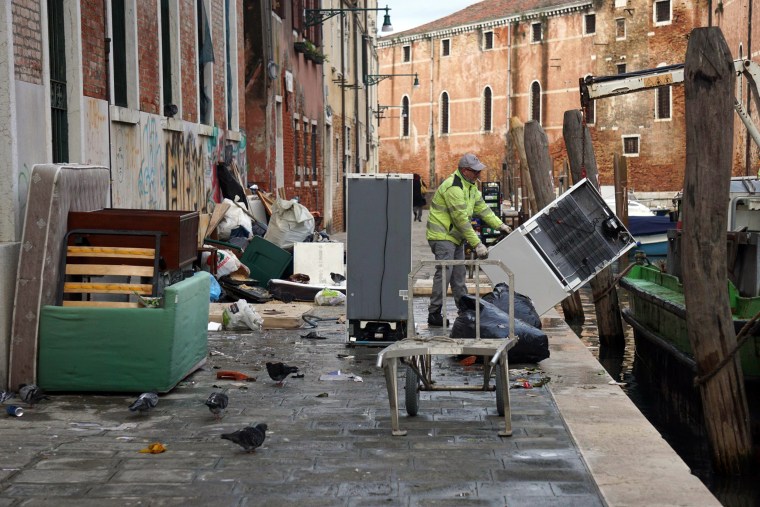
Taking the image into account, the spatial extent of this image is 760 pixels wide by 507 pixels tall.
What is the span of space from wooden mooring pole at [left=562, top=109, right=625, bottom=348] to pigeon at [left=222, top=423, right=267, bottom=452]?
29.4 ft

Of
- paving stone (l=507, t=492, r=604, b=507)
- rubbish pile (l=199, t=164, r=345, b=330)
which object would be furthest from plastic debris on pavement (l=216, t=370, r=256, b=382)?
paving stone (l=507, t=492, r=604, b=507)

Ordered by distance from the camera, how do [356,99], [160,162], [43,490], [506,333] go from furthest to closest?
1. [356,99]
2. [160,162]
3. [506,333]
4. [43,490]

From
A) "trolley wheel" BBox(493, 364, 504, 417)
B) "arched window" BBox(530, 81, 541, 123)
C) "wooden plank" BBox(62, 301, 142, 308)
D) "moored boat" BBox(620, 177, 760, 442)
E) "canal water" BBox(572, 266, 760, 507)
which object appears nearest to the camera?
"trolley wheel" BBox(493, 364, 504, 417)

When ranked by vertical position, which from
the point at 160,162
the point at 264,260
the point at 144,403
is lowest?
the point at 144,403

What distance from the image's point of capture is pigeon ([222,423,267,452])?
5.85 metres

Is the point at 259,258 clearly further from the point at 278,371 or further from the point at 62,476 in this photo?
the point at 62,476

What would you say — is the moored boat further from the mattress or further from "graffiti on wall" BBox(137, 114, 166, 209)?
"graffiti on wall" BBox(137, 114, 166, 209)

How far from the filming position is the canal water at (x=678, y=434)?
8.27 meters

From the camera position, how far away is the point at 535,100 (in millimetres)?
63031

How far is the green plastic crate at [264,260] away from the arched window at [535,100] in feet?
162

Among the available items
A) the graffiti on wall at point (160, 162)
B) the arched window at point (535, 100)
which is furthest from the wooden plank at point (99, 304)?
the arched window at point (535, 100)

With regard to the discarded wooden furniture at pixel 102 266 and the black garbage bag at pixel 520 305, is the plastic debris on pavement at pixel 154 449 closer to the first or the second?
the discarded wooden furniture at pixel 102 266

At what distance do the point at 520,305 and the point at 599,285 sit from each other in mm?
4628

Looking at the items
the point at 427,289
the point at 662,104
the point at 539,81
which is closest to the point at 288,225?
the point at 427,289
